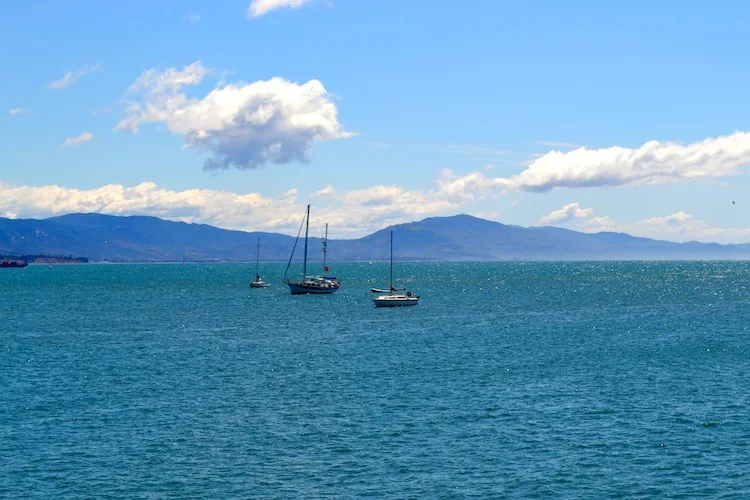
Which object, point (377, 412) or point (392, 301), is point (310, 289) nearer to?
point (392, 301)

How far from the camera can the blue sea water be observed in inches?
1750

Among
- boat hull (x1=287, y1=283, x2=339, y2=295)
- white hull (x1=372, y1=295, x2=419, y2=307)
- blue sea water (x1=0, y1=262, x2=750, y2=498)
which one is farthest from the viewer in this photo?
boat hull (x1=287, y1=283, x2=339, y2=295)

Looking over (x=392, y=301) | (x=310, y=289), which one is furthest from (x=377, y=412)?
(x=310, y=289)

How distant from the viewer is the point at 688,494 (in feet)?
139

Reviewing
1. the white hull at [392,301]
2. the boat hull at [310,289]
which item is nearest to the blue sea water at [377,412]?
the white hull at [392,301]

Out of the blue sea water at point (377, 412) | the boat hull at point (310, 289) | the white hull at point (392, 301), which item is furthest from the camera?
the boat hull at point (310, 289)

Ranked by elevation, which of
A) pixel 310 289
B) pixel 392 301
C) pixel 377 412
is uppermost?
pixel 310 289

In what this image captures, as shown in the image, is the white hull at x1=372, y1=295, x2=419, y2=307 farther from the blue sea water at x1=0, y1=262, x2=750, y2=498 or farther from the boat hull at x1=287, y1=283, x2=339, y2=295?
the blue sea water at x1=0, y1=262, x2=750, y2=498

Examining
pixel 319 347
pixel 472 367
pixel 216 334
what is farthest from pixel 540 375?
pixel 216 334

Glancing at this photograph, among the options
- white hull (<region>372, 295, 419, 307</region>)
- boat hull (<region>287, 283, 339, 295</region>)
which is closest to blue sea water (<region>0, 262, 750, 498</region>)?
white hull (<region>372, 295, 419, 307</region>)

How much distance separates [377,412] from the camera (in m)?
59.2

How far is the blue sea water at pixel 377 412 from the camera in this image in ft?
146

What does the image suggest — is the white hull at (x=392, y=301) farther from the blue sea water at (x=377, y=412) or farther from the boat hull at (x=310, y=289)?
the blue sea water at (x=377, y=412)

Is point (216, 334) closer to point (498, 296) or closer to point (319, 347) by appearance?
point (319, 347)
